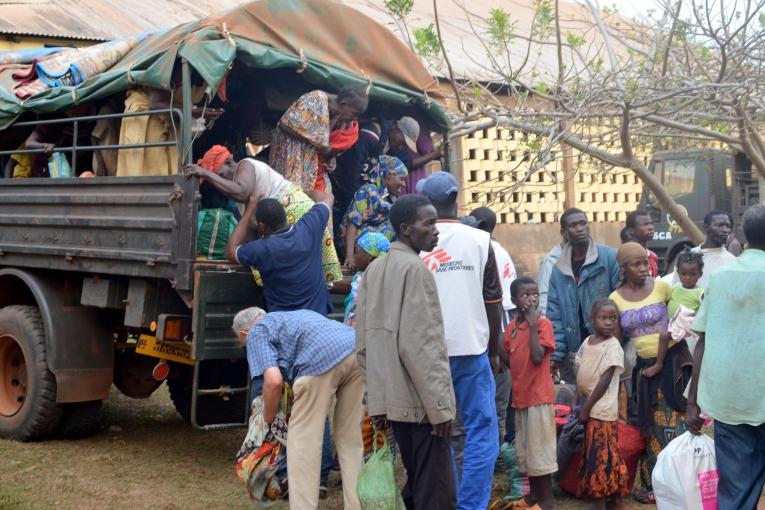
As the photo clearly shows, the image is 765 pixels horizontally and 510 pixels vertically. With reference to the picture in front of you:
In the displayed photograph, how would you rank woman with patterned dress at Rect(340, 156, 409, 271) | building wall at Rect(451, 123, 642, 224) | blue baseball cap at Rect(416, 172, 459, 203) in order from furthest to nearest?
building wall at Rect(451, 123, 642, 224) < woman with patterned dress at Rect(340, 156, 409, 271) < blue baseball cap at Rect(416, 172, 459, 203)

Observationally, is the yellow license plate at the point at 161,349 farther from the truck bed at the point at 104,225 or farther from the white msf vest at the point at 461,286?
the white msf vest at the point at 461,286

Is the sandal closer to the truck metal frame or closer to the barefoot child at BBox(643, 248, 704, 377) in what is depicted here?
the barefoot child at BBox(643, 248, 704, 377)

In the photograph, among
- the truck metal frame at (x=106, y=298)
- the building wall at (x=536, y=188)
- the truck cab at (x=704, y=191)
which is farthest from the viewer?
the building wall at (x=536, y=188)

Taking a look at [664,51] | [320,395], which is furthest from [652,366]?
[664,51]

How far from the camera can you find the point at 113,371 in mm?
6641

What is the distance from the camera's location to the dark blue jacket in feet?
18.8

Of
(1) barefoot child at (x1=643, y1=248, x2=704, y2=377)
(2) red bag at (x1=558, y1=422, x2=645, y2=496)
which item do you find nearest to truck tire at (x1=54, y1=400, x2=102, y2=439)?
(2) red bag at (x1=558, y1=422, x2=645, y2=496)

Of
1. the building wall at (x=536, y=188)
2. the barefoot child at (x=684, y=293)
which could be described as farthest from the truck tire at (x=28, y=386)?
the building wall at (x=536, y=188)

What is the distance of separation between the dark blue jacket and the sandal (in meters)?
0.85

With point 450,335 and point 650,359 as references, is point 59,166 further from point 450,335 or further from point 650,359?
point 650,359

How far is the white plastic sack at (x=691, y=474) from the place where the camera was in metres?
4.40

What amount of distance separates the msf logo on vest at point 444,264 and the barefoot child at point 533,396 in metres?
0.54

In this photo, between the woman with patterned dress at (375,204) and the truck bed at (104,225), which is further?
the woman with patterned dress at (375,204)

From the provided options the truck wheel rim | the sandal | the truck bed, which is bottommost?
the sandal
